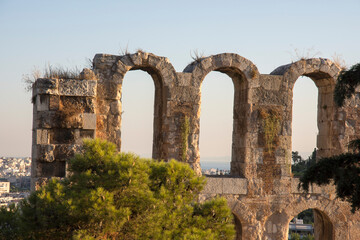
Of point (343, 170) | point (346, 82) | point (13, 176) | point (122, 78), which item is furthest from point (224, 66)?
point (13, 176)

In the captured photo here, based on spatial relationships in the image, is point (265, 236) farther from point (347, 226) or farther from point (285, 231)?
point (347, 226)

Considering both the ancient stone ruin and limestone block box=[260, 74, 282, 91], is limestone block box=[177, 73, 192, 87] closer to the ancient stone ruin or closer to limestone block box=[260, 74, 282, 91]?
the ancient stone ruin

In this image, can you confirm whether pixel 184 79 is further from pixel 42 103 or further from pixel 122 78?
pixel 42 103

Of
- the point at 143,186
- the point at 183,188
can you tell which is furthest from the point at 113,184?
the point at 183,188

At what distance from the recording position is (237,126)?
12.2 meters

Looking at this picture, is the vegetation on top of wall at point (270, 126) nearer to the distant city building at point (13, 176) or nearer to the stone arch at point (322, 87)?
the stone arch at point (322, 87)

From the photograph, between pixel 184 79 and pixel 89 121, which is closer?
pixel 89 121

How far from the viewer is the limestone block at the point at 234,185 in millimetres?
11555

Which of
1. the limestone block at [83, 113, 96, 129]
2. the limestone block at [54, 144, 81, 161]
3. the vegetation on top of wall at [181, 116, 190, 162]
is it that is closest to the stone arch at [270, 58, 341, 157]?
the vegetation on top of wall at [181, 116, 190, 162]

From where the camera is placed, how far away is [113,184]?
8250 mm

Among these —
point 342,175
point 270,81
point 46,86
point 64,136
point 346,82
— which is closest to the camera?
point 342,175

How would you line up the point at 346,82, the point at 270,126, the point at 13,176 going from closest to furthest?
the point at 346,82 → the point at 270,126 → the point at 13,176

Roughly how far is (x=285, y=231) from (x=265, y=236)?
0.44 meters

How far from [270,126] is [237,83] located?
1.15 m
